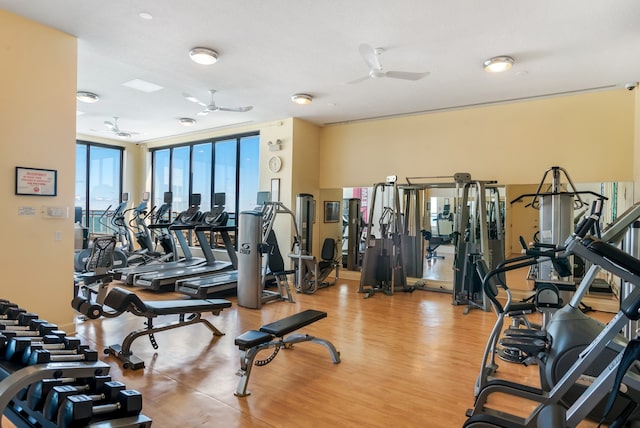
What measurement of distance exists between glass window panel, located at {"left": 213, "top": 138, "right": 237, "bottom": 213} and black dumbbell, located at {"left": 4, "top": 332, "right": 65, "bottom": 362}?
22.4 ft

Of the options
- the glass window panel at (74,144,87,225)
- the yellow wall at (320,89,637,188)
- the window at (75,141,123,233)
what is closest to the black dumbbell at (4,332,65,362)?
the yellow wall at (320,89,637,188)

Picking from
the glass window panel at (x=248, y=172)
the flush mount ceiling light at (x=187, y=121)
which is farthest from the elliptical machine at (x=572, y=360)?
the flush mount ceiling light at (x=187, y=121)

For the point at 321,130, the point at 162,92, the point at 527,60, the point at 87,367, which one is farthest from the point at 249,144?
the point at 87,367

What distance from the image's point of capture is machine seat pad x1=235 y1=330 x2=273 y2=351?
2.70 meters

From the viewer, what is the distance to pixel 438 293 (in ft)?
20.0

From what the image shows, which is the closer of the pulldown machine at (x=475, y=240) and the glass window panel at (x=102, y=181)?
the pulldown machine at (x=475, y=240)

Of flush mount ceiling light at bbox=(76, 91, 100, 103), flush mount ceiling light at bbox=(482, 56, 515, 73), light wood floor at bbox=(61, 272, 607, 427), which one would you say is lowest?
light wood floor at bbox=(61, 272, 607, 427)

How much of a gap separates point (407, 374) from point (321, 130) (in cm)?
550

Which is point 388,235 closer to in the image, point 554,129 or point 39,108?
point 554,129

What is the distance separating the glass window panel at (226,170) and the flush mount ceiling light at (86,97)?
9.63ft

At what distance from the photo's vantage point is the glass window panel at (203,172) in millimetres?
8812

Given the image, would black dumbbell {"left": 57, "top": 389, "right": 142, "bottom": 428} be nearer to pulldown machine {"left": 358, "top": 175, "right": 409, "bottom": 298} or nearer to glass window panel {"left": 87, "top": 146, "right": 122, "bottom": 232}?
pulldown machine {"left": 358, "top": 175, "right": 409, "bottom": 298}

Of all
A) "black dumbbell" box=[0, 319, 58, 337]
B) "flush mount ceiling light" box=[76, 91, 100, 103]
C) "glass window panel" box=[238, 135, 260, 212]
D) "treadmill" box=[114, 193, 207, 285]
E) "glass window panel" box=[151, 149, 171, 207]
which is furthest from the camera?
"glass window panel" box=[151, 149, 171, 207]

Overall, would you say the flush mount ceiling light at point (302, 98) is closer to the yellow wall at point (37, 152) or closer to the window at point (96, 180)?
the yellow wall at point (37, 152)
